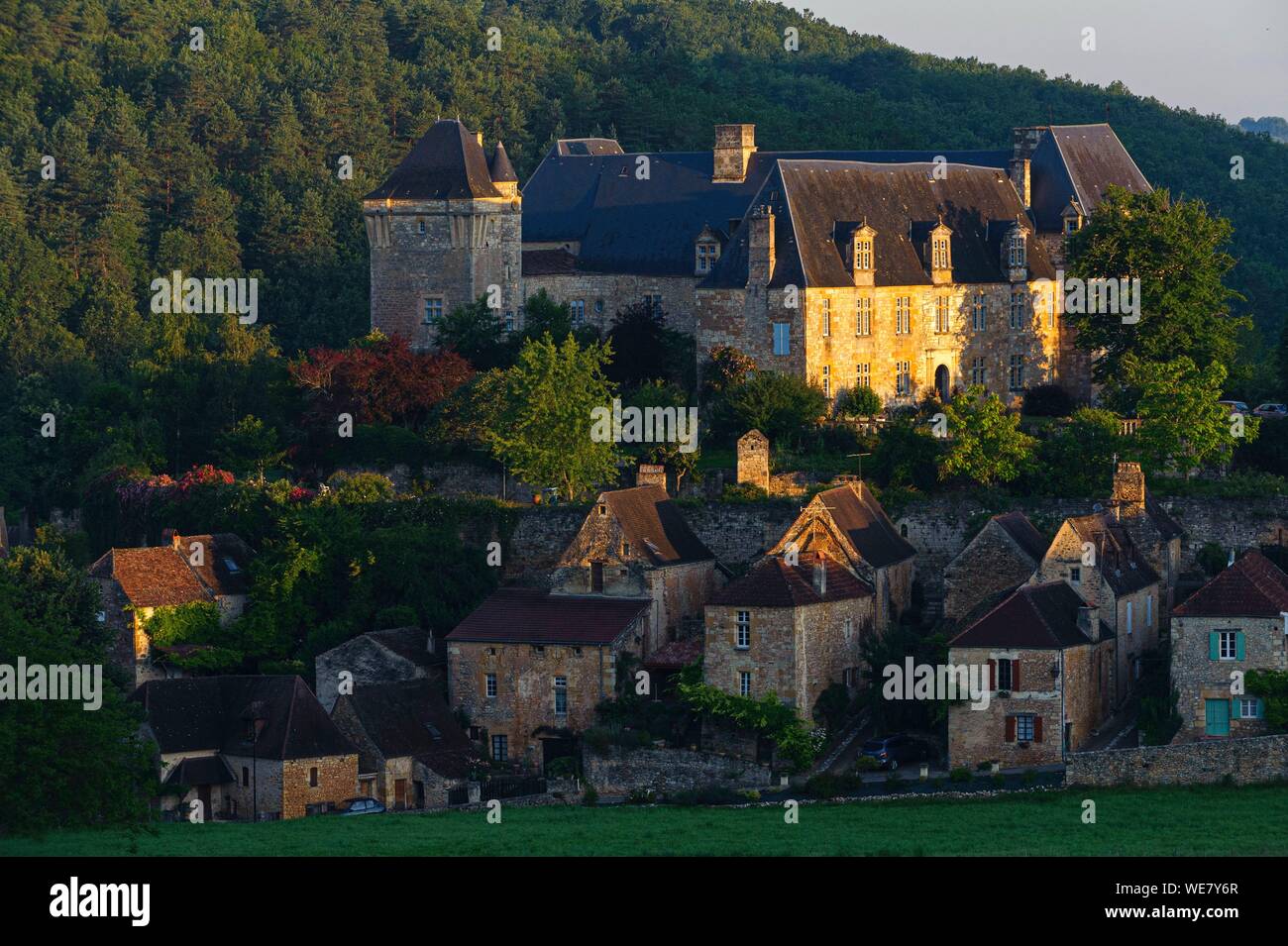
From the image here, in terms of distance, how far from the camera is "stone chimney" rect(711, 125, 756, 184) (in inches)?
2977

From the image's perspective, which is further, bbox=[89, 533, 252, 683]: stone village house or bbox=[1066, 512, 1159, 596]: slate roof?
bbox=[89, 533, 252, 683]: stone village house

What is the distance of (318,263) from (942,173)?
3261 cm

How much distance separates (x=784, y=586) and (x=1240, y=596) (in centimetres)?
877

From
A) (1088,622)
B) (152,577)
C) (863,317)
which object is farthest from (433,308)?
(1088,622)

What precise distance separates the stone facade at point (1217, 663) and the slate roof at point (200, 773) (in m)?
18.9

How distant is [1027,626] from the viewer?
5216 cm

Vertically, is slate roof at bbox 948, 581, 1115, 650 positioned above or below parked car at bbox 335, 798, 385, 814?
above

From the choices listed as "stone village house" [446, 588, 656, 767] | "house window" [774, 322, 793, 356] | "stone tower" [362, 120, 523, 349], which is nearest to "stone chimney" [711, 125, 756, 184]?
"stone tower" [362, 120, 523, 349]

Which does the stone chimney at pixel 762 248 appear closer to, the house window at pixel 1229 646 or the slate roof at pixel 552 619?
the slate roof at pixel 552 619

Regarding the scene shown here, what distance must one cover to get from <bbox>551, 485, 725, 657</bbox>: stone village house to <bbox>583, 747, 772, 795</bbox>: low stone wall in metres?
3.66

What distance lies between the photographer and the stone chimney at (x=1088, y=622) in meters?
53.2

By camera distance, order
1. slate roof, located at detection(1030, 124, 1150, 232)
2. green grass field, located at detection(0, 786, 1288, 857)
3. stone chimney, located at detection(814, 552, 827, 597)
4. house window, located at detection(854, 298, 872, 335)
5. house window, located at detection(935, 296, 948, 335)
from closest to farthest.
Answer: green grass field, located at detection(0, 786, 1288, 857) < stone chimney, located at detection(814, 552, 827, 597) < house window, located at detection(854, 298, 872, 335) < house window, located at detection(935, 296, 948, 335) < slate roof, located at detection(1030, 124, 1150, 232)

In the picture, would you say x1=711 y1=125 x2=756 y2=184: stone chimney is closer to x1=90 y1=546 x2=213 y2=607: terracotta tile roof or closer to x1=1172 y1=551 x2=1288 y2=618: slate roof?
x1=90 y1=546 x2=213 y2=607: terracotta tile roof

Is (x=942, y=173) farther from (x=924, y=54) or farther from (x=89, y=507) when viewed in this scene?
(x=924, y=54)
